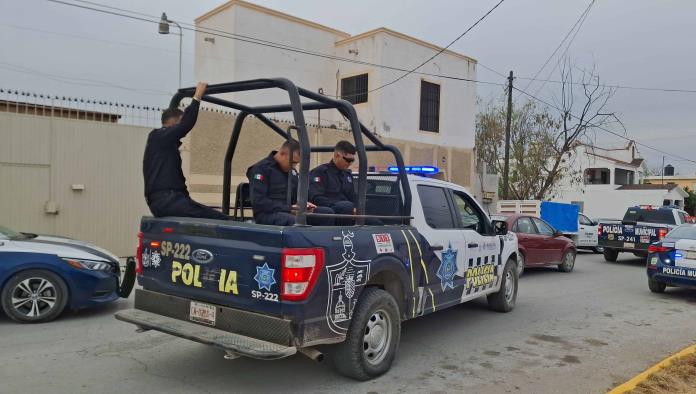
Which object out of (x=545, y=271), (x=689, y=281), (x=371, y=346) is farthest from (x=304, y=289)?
(x=545, y=271)

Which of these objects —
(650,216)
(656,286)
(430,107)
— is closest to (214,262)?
(656,286)

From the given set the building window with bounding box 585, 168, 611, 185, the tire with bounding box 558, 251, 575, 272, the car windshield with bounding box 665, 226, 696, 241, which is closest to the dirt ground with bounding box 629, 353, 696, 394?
the car windshield with bounding box 665, 226, 696, 241

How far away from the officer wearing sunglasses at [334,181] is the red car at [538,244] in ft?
22.3

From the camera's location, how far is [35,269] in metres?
6.46

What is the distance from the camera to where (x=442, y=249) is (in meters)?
5.77

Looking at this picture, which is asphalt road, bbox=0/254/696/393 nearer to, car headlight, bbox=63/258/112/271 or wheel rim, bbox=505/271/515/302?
wheel rim, bbox=505/271/515/302

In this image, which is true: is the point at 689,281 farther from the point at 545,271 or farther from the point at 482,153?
Result: the point at 482,153

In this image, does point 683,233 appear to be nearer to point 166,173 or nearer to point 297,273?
point 297,273

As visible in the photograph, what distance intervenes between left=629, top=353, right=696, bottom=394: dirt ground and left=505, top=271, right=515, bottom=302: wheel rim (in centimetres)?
261

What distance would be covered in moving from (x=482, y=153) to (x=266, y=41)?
16934mm

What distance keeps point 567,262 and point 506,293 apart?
6.05 meters

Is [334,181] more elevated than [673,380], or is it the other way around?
[334,181]

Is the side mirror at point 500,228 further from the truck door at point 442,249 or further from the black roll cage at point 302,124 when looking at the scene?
the black roll cage at point 302,124

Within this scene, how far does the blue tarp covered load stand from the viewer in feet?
60.5
